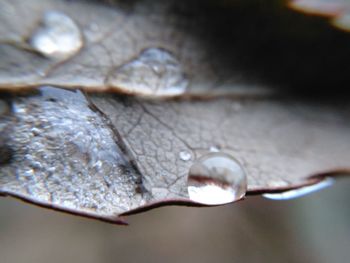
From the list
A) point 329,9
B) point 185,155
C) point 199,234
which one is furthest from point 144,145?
point 199,234

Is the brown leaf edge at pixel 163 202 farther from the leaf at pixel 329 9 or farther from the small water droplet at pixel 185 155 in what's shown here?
the leaf at pixel 329 9

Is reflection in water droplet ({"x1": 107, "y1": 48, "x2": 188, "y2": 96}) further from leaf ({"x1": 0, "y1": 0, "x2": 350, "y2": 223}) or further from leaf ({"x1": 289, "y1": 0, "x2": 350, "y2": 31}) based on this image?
leaf ({"x1": 289, "y1": 0, "x2": 350, "y2": 31})

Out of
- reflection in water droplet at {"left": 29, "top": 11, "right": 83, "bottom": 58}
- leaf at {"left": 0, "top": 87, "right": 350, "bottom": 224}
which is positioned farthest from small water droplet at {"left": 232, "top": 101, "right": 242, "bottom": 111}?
reflection in water droplet at {"left": 29, "top": 11, "right": 83, "bottom": 58}

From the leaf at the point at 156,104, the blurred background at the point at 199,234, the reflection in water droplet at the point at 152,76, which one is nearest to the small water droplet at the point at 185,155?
the leaf at the point at 156,104

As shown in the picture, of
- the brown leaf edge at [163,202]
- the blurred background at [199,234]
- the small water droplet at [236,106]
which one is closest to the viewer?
the brown leaf edge at [163,202]

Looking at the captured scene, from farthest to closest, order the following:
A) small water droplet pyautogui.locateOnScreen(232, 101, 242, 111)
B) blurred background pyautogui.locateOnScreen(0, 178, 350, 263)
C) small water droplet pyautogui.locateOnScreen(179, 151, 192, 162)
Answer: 1. blurred background pyautogui.locateOnScreen(0, 178, 350, 263)
2. small water droplet pyautogui.locateOnScreen(232, 101, 242, 111)
3. small water droplet pyautogui.locateOnScreen(179, 151, 192, 162)

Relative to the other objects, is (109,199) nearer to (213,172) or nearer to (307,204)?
(213,172)
